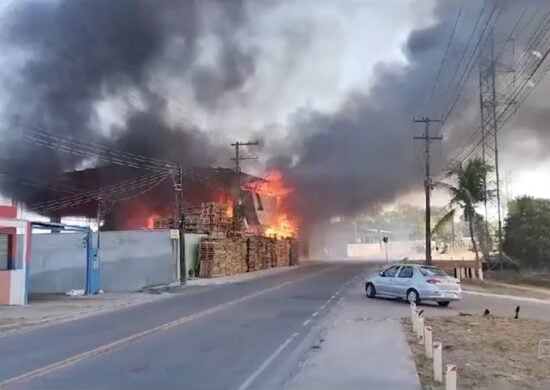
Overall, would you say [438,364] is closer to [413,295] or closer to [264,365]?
[264,365]

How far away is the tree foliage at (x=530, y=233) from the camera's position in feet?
138

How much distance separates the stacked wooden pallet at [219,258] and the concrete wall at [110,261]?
4.68m

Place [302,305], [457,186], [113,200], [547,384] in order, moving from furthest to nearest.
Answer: [113,200] < [457,186] < [302,305] < [547,384]

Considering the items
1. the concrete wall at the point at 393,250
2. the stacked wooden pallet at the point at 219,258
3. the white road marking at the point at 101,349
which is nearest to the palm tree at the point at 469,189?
the stacked wooden pallet at the point at 219,258

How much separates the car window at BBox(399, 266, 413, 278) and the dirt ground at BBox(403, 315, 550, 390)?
5.47m

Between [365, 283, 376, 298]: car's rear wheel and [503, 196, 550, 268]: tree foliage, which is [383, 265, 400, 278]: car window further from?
[503, 196, 550, 268]: tree foliage

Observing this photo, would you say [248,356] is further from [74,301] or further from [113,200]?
[113,200]

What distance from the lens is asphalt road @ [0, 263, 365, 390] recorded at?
26.9ft

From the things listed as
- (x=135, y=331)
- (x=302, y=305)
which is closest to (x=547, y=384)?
(x=135, y=331)

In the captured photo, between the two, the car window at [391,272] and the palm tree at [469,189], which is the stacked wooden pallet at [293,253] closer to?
the palm tree at [469,189]

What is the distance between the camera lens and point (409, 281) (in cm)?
2067

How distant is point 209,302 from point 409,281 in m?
6.52

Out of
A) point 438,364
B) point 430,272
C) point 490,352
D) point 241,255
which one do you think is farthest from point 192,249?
point 438,364

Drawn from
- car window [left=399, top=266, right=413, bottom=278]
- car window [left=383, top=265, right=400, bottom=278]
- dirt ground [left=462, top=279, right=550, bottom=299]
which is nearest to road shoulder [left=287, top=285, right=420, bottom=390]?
car window [left=399, top=266, right=413, bottom=278]
